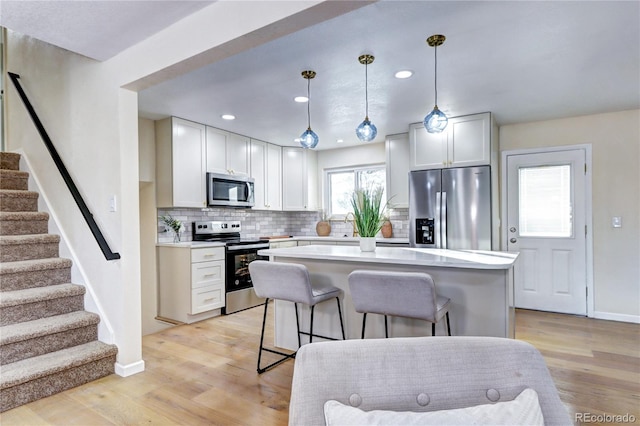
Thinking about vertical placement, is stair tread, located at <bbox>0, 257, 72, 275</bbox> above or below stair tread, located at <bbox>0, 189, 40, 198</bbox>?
below

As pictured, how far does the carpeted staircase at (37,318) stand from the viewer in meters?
2.21

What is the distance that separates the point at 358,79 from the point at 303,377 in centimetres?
265

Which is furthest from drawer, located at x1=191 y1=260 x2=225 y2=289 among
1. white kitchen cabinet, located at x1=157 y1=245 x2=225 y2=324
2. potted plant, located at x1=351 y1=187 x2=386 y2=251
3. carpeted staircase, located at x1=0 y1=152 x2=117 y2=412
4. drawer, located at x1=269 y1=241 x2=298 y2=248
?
potted plant, located at x1=351 y1=187 x2=386 y2=251

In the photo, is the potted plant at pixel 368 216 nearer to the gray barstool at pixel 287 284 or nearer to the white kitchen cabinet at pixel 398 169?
the gray barstool at pixel 287 284

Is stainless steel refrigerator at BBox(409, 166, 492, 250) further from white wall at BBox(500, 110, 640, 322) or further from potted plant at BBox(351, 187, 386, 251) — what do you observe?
potted plant at BBox(351, 187, 386, 251)

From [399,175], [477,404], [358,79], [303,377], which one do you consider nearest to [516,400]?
[477,404]

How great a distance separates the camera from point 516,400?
796 mm

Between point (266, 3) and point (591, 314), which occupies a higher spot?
point (266, 3)

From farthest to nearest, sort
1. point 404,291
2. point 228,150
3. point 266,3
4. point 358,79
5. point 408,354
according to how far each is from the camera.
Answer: point 228,150, point 358,79, point 404,291, point 266,3, point 408,354

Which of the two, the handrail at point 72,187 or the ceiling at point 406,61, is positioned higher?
the ceiling at point 406,61

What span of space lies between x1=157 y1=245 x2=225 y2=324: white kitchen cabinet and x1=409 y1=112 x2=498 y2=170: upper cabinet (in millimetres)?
2729

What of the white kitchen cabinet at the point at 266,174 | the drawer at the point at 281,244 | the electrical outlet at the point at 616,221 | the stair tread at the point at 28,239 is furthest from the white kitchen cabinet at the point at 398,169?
the stair tread at the point at 28,239

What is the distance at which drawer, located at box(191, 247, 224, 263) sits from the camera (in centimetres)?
403

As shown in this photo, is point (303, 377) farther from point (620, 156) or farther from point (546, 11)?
point (620, 156)
